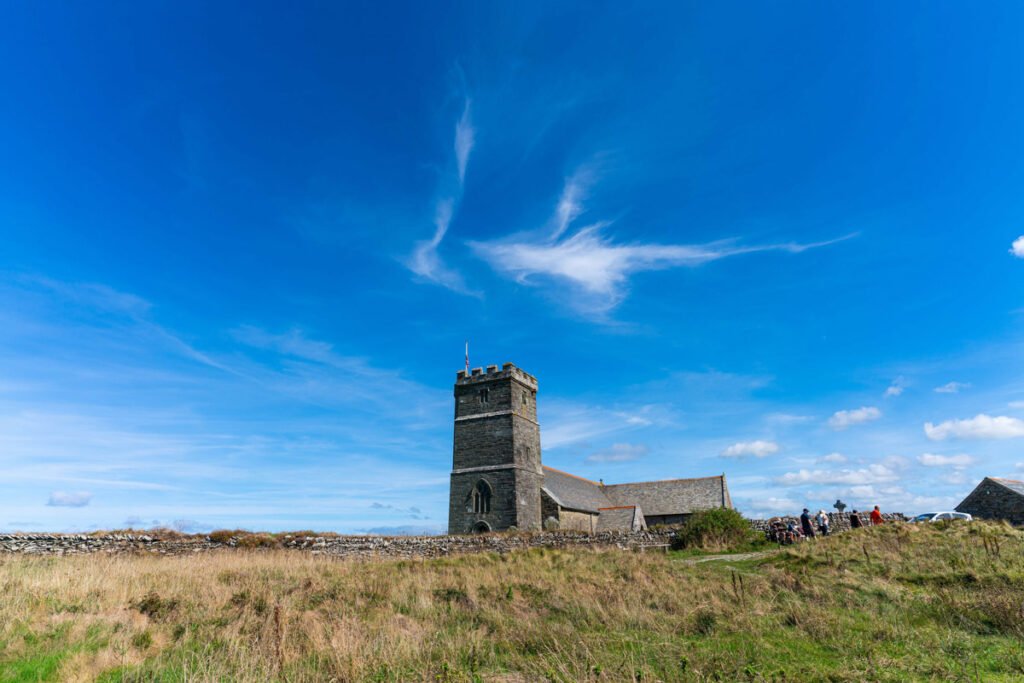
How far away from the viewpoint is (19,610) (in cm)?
831

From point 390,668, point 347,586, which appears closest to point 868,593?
point 390,668

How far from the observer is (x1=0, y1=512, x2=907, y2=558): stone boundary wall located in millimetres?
18500

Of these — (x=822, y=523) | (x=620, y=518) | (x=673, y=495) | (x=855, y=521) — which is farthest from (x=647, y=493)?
(x=822, y=523)

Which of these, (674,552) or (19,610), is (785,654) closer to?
(19,610)

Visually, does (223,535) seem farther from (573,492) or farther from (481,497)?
(573,492)

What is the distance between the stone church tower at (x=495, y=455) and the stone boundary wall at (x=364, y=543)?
9.64 metres

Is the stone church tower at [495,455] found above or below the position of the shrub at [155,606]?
above

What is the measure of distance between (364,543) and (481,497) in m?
12.3

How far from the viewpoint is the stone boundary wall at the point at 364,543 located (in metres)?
18.5

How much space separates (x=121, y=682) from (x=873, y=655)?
8472 millimetres

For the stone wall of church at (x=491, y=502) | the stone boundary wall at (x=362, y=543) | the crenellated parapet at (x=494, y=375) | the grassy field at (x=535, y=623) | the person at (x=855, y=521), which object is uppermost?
the crenellated parapet at (x=494, y=375)

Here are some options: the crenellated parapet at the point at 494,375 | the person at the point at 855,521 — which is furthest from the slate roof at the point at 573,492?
the person at the point at 855,521

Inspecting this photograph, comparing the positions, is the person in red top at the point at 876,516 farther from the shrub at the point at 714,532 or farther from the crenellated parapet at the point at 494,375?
the crenellated parapet at the point at 494,375

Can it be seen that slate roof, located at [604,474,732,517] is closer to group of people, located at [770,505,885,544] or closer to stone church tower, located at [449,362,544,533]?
stone church tower, located at [449,362,544,533]
